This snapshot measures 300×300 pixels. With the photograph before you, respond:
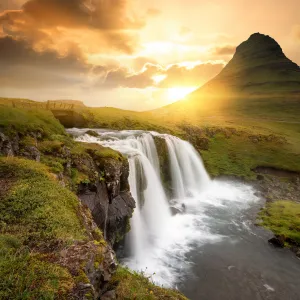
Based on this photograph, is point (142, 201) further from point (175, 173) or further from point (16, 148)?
point (16, 148)

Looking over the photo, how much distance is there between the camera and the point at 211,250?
73.2 ft

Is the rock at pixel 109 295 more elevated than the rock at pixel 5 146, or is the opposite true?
the rock at pixel 5 146

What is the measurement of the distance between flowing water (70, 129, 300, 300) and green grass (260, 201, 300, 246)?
142 cm

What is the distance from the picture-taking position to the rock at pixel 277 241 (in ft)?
75.9

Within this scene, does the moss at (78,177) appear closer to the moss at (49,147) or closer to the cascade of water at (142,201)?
the moss at (49,147)

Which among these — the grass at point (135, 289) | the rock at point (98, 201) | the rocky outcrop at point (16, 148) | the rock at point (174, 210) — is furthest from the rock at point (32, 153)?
the rock at point (174, 210)

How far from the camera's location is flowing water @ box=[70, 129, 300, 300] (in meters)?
17.6

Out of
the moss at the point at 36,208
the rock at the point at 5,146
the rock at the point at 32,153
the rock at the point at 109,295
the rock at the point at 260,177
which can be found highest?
the rock at the point at 5,146

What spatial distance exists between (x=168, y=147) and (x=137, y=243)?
19082 millimetres

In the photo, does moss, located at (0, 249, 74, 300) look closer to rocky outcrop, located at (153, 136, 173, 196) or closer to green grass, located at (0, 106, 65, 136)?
green grass, located at (0, 106, 65, 136)

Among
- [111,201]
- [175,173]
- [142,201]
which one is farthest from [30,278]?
[175,173]

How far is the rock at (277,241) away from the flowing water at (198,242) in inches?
29.4

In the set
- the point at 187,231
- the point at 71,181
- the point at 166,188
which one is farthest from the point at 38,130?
the point at 166,188

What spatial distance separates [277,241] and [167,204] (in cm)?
1266
